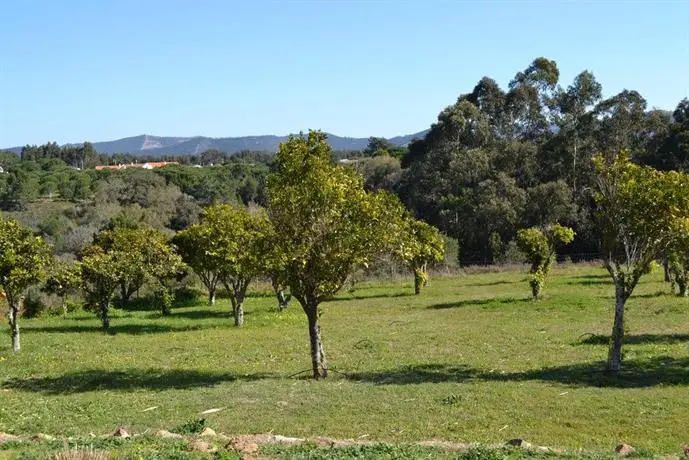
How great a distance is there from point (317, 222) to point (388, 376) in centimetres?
454

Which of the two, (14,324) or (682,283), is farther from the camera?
(682,283)

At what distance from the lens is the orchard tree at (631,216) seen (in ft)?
55.6

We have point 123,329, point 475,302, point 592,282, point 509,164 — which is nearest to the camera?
point 123,329

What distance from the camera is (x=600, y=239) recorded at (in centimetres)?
1847

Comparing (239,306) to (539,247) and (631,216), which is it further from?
(631,216)

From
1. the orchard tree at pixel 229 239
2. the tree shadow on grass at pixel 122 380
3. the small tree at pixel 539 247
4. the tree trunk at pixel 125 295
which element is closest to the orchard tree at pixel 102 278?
the orchard tree at pixel 229 239

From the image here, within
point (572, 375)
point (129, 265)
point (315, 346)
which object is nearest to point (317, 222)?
point (315, 346)

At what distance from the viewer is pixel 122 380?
18.5m

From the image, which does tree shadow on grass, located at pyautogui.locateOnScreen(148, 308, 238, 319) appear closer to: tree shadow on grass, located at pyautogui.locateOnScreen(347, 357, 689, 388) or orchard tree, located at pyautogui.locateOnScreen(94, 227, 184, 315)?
orchard tree, located at pyautogui.locateOnScreen(94, 227, 184, 315)

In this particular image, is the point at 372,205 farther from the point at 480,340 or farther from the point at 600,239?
the point at 480,340

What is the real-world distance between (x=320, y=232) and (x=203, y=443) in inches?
343

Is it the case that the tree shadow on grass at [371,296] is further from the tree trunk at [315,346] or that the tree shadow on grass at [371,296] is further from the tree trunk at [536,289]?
the tree trunk at [315,346]

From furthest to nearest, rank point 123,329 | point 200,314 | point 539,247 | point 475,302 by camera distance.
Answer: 1. point 200,314
2. point 539,247
3. point 475,302
4. point 123,329

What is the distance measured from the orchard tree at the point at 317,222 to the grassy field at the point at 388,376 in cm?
256
